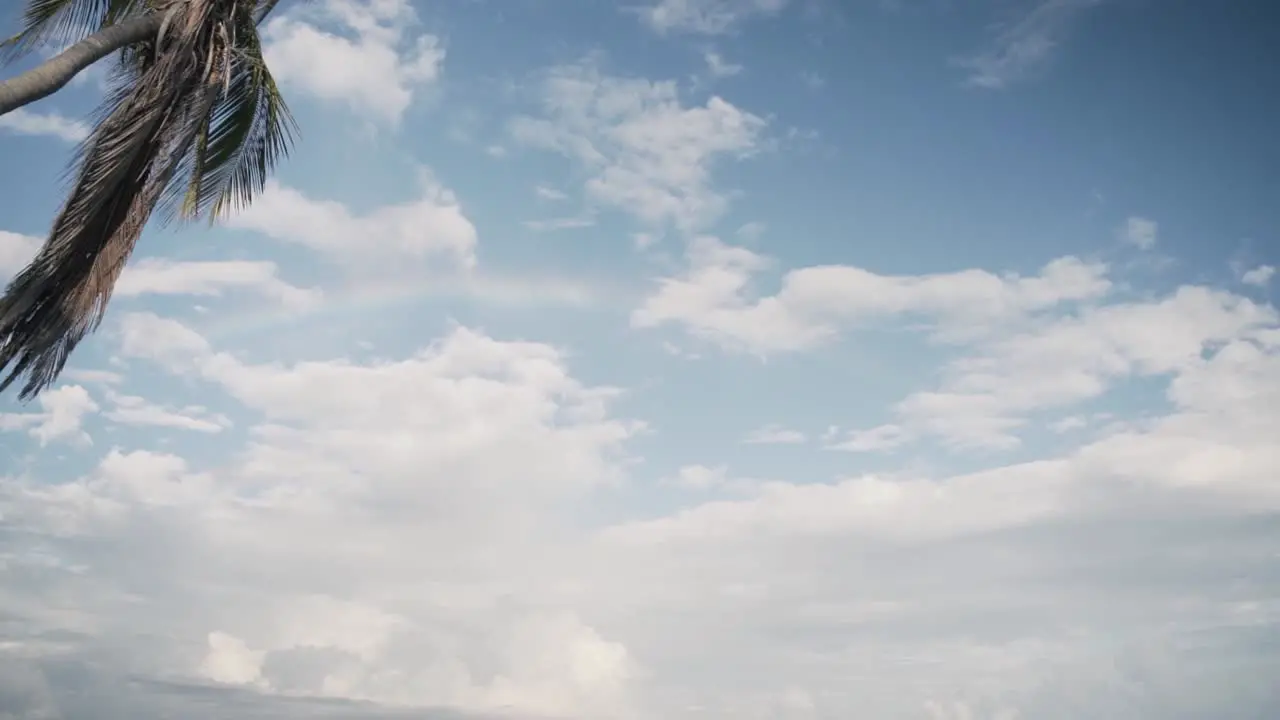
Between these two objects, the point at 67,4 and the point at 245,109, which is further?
the point at 245,109

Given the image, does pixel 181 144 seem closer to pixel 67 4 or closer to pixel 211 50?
pixel 211 50

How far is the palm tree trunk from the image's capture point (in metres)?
8.77

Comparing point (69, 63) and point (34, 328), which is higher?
point (69, 63)

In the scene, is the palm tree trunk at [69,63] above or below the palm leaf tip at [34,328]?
above

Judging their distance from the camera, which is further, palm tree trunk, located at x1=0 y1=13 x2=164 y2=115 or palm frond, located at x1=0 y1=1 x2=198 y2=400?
palm frond, located at x1=0 y1=1 x2=198 y2=400

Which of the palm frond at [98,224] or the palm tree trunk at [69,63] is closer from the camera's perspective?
the palm tree trunk at [69,63]

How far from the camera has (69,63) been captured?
9.45m

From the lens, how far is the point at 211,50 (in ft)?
35.7

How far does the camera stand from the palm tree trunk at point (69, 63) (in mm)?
8773

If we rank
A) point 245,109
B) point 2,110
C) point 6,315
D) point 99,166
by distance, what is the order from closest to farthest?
1. point 2,110
2. point 6,315
3. point 99,166
4. point 245,109

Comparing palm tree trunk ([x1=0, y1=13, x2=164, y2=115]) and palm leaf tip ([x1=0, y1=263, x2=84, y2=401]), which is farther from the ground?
palm tree trunk ([x1=0, y1=13, x2=164, y2=115])

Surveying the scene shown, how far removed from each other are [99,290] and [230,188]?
2862 millimetres

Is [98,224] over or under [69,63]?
under

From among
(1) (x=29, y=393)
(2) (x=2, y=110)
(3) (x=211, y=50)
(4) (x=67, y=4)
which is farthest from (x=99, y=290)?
(4) (x=67, y=4)
